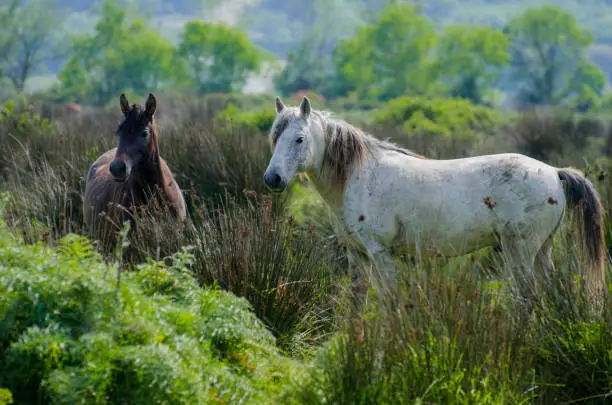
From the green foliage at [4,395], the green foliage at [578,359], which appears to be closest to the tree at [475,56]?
the green foliage at [578,359]

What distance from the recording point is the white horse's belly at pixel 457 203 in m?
4.81

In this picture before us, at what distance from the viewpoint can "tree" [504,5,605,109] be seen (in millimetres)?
73812

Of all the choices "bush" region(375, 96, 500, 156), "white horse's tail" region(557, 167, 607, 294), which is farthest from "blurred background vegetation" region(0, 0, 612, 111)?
"white horse's tail" region(557, 167, 607, 294)

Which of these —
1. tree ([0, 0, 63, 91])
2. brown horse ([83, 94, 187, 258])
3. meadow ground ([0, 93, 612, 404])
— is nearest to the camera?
meadow ground ([0, 93, 612, 404])

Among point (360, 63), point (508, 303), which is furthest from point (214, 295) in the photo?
point (360, 63)

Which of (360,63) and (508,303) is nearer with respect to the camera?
(508,303)

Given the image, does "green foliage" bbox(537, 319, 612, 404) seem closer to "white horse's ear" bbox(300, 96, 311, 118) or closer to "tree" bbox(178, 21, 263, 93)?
"white horse's ear" bbox(300, 96, 311, 118)

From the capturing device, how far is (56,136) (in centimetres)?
993

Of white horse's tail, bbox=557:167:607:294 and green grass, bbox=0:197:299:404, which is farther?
white horse's tail, bbox=557:167:607:294

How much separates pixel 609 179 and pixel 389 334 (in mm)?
4635

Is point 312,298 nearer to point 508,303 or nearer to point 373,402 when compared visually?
point 508,303

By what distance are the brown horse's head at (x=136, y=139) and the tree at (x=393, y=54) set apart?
204 ft

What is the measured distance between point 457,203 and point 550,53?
254 feet

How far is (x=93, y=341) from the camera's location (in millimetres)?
2959
